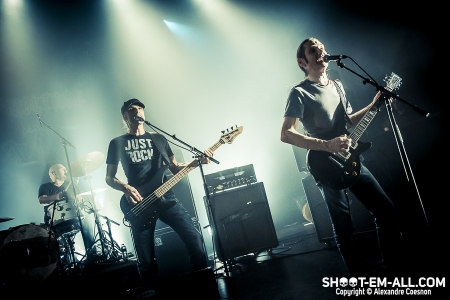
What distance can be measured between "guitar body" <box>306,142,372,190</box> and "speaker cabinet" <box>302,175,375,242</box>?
168 cm

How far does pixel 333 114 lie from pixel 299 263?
6.79 feet

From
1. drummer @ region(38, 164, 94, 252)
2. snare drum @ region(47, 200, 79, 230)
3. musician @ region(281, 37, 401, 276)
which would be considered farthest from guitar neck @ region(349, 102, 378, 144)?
drummer @ region(38, 164, 94, 252)

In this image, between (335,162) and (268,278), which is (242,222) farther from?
(335,162)

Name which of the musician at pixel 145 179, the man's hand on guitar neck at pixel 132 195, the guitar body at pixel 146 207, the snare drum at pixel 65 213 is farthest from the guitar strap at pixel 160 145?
the snare drum at pixel 65 213

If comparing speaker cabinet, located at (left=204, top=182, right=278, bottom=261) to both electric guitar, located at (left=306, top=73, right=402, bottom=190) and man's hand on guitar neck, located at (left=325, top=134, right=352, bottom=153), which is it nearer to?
electric guitar, located at (left=306, top=73, right=402, bottom=190)

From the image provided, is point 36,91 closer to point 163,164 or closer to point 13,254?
point 13,254

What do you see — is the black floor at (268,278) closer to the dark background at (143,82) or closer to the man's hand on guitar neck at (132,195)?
the man's hand on guitar neck at (132,195)

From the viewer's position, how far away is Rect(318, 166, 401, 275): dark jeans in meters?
2.44

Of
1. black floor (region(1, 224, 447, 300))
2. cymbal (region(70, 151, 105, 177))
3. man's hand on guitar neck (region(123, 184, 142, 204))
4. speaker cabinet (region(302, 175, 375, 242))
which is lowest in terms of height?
black floor (region(1, 224, 447, 300))

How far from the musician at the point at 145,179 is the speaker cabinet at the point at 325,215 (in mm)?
1849

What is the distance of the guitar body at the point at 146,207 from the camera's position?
336 cm

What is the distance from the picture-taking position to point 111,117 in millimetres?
7844

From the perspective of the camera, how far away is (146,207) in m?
3.41

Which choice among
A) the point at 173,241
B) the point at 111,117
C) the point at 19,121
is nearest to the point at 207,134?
the point at 111,117
